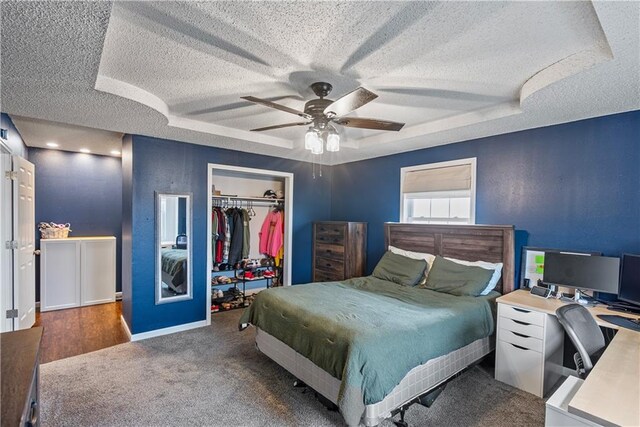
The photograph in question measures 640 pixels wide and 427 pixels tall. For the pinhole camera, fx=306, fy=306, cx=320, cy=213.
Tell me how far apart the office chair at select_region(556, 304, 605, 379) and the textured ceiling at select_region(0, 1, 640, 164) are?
1.53 metres

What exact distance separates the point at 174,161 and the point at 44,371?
98.3 inches

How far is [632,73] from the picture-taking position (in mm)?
1952

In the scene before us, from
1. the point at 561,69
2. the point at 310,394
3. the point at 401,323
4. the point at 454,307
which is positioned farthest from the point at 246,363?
the point at 561,69

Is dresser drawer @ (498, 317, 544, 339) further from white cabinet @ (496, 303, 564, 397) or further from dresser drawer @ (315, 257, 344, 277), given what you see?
dresser drawer @ (315, 257, 344, 277)

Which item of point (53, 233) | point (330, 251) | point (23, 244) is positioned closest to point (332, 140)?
point (330, 251)

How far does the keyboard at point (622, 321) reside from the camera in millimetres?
2156

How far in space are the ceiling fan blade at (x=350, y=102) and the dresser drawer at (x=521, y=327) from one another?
2.31 meters

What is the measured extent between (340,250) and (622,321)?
124 inches

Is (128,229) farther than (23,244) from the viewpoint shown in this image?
Yes

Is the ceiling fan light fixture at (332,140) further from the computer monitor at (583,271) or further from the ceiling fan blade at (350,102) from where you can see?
the computer monitor at (583,271)

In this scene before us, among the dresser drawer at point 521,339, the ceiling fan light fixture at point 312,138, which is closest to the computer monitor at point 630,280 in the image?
the dresser drawer at point 521,339

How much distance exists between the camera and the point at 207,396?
2510 millimetres

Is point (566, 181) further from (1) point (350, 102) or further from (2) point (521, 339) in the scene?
(1) point (350, 102)

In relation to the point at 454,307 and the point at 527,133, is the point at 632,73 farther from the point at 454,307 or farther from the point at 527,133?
the point at 454,307
